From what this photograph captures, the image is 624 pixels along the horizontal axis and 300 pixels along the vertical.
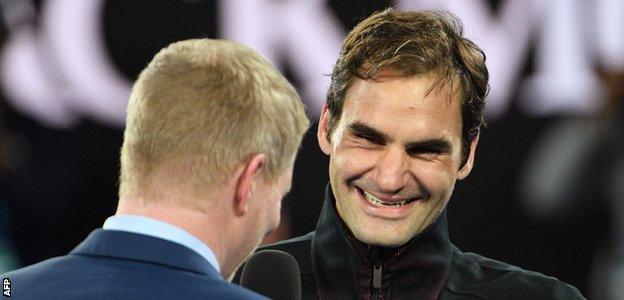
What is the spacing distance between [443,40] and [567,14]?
1.50 meters

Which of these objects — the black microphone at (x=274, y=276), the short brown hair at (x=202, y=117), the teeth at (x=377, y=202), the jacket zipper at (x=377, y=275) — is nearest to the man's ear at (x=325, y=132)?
the teeth at (x=377, y=202)

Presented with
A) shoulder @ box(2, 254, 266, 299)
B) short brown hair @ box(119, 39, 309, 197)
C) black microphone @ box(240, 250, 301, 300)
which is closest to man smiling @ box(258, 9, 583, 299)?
black microphone @ box(240, 250, 301, 300)

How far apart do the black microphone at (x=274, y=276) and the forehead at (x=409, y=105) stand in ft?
1.18

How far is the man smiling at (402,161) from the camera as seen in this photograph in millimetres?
Result: 1987

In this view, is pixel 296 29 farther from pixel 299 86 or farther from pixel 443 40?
pixel 443 40

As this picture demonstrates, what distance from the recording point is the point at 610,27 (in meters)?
3.40

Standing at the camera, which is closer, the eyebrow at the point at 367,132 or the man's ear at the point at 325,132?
the eyebrow at the point at 367,132

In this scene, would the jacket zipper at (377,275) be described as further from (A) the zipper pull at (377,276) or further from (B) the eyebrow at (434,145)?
(B) the eyebrow at (434,145)

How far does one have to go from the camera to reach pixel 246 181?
1437 millimetres

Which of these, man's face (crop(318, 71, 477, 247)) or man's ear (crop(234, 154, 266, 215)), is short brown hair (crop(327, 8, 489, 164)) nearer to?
man's face (crop(318, 71, 477, 247))

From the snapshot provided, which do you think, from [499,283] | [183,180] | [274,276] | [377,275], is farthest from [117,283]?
[499,283]

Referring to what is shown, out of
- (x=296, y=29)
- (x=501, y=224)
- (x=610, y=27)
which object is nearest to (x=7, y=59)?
(x=296, y=29)

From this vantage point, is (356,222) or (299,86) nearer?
(356,222)

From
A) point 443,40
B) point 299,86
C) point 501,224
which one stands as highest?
point 443,40
